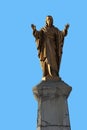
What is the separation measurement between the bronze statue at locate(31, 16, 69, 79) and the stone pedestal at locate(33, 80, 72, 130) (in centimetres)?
54

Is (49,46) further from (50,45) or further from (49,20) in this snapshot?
(49,20)

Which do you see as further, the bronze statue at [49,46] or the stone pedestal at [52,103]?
the bronze statue at [49,46]

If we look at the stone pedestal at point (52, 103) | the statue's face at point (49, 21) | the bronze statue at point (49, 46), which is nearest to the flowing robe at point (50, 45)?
the bronze statue at point (49, 46)

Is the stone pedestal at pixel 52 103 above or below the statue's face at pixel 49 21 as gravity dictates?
below

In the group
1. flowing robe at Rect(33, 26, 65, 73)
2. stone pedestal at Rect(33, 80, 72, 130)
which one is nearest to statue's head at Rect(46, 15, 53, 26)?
flowing robe at Rect(33, 26, 65, 73)

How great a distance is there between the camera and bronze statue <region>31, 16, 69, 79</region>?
2039cm

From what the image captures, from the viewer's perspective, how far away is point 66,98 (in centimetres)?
1998

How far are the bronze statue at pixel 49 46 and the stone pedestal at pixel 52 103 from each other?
0.54 m

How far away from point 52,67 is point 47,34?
4.00ft

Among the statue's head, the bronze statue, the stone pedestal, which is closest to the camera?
the stone pedestal

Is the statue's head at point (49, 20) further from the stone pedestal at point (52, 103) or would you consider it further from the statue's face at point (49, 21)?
the stone pedestal at point (52, 103)

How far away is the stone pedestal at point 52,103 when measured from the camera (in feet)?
64.1

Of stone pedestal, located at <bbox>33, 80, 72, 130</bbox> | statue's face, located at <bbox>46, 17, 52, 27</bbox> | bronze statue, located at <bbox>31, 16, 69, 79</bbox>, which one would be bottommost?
stone pedestal, located at <bbox>33, 80, 72, 130</bbox>

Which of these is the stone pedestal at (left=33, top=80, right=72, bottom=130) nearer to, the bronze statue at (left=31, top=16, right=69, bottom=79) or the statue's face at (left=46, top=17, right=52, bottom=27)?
the bronze statue at (left=31, top=16, right=69, bottom=79)
